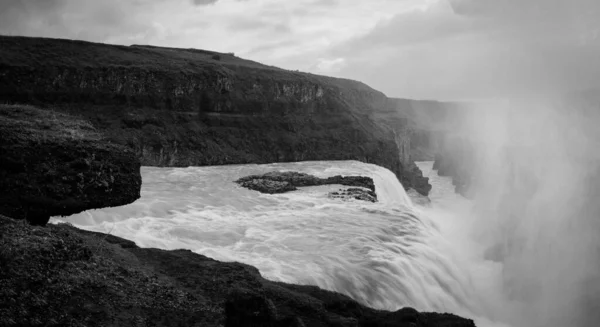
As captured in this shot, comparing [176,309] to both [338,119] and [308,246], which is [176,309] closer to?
[308,246]

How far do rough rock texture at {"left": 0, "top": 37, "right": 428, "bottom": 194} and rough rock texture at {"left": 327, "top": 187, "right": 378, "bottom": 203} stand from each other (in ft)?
72.2

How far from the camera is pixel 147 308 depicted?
6.82 meters

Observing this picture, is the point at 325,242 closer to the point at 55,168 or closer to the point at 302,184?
the point at 55,168

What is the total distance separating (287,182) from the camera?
3562 cm

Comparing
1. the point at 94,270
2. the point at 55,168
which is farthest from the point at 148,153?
the point at 94,270

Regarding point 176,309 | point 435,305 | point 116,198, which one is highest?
point 116,198

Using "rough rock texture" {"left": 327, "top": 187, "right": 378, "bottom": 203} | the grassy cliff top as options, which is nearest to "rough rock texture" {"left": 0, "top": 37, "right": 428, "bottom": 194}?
the grassy cliff top

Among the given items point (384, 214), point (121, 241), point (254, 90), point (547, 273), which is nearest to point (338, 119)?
point (254, 90)

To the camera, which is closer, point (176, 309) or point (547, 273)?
point (176, 309)

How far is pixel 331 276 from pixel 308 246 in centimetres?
342

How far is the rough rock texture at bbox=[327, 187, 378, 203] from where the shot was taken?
103 ft

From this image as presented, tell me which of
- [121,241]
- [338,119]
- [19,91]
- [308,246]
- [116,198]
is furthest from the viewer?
[338,119]

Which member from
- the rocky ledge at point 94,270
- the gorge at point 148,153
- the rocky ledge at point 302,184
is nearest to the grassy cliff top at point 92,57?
the gorge at point 148,153

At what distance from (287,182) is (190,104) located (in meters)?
26.1
